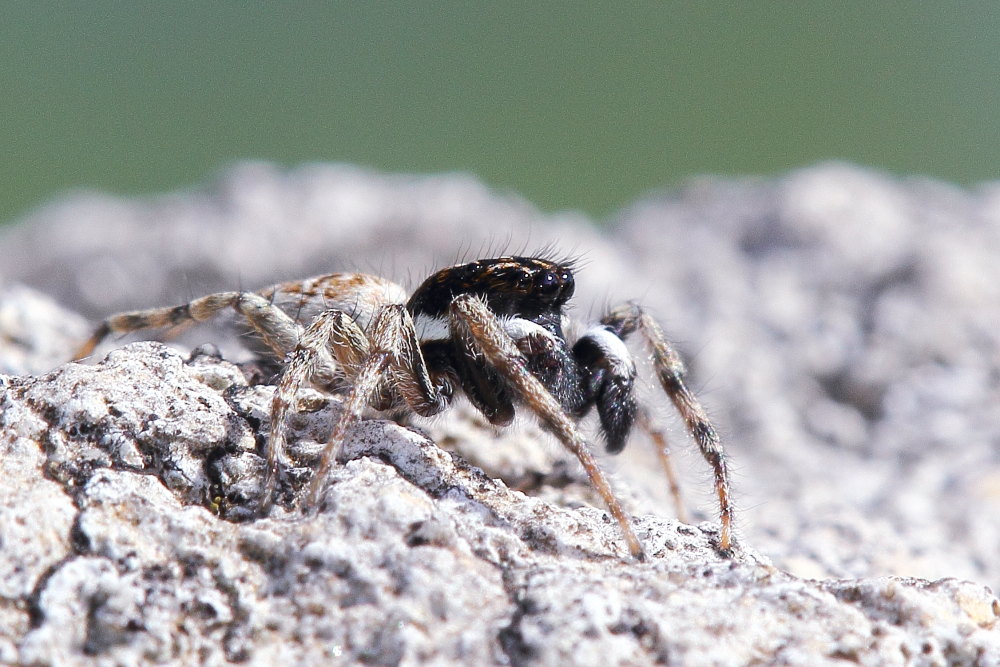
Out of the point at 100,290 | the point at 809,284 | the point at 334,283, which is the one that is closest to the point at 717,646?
the point at 334,283

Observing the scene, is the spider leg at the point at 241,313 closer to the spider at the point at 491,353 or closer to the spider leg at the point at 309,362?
the spider at the point at 491,353

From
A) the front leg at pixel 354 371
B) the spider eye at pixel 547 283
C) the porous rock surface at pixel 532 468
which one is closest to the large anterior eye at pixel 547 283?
the spider eye at pixel 547 283

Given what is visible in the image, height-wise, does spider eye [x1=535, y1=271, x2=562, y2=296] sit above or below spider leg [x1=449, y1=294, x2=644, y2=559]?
above

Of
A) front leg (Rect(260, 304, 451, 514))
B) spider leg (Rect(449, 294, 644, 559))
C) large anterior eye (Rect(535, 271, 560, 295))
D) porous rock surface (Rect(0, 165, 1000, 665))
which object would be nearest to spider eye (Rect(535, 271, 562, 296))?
large anterior eye (Rect(535, 271, 560, 295))

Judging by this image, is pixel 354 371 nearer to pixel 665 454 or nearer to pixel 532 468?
pixel 532 468

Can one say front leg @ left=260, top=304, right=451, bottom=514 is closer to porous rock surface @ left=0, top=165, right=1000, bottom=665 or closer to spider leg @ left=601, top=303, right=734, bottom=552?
porous rock surface @ left=0, top=165, right=1000, bottom=665

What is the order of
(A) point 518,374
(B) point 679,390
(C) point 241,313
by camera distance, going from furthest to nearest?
1. (C) point 241,313
2. (B) point 679,390
3. (A) point 518,374

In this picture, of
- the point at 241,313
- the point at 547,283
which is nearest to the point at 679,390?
the point at 547,283
